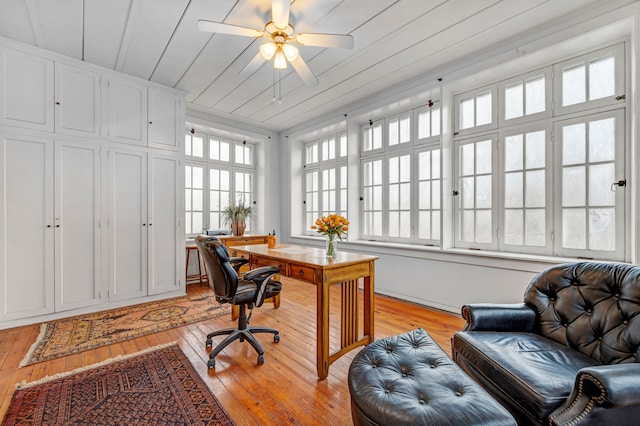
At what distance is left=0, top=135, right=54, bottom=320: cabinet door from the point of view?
9.12 ft

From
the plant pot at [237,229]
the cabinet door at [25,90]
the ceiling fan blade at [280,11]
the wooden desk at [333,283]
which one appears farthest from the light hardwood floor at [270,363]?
the ceiling fan blade at [280,11]

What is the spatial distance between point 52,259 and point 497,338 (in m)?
4.08

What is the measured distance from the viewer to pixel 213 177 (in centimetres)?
515

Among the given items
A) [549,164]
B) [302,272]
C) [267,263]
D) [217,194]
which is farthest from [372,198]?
[217,194]

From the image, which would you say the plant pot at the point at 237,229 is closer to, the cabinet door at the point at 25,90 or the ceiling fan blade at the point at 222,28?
the cabinet door at the point at 25,90

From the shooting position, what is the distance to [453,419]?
965 millimetres

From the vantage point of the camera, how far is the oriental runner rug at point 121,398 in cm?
155

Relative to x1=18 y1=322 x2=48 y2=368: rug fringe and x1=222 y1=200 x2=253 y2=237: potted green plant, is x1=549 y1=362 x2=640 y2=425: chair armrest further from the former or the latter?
x1=222 y1=200 x2=253 y2=237: potted green plant

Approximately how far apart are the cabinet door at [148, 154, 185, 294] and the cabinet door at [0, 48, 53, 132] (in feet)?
3.50

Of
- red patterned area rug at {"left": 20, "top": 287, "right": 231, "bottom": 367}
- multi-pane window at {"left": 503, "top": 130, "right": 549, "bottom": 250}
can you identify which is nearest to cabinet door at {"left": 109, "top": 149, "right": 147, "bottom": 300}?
red patterned area rug at {"left": 20, "top": 287, "right": 231, "bottom": 367}

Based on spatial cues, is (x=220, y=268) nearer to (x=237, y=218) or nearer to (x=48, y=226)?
(x=48, y=226)

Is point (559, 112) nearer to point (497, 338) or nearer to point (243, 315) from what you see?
point (497, 338)

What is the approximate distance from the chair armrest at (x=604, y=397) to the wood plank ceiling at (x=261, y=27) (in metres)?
2.56

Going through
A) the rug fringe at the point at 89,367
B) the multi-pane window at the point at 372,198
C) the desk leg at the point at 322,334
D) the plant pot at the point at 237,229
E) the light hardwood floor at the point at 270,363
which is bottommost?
the light hardwood floor at the point at 270,363
